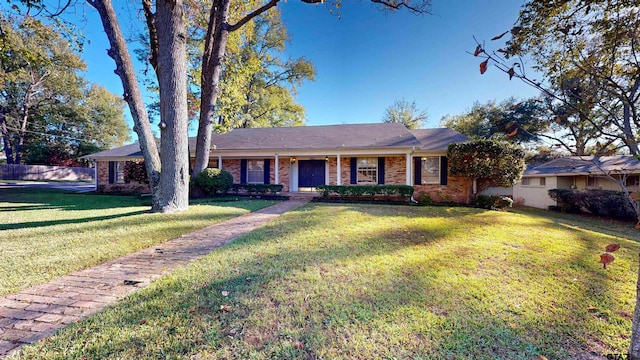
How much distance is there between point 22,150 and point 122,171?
27862mm

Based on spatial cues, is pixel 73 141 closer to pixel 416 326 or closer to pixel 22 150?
pixel 22 150

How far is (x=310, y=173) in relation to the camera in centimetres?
1411

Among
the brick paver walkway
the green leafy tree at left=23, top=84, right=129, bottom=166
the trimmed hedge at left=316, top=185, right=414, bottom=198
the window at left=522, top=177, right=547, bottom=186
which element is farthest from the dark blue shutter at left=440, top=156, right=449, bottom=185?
the green leafy tree at left=23, top=84, right=129, bottom=166

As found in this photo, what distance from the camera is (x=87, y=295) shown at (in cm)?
281

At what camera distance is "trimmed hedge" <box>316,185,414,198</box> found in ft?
37.1

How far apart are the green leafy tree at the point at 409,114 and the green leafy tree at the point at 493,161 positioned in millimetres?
17385

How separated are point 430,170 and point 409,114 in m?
17.0

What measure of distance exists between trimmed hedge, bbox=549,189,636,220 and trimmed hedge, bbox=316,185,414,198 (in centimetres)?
826

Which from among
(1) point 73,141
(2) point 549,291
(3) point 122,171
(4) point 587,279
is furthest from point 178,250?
(1) point 73,141

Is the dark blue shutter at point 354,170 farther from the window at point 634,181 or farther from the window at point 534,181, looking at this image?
the window at point 634,181

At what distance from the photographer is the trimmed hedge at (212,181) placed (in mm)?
11477

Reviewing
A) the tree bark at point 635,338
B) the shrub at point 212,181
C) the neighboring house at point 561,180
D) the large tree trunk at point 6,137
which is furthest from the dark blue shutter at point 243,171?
the large tree trunk at point 6,137

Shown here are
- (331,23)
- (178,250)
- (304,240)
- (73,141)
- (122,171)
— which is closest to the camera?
(178,250)

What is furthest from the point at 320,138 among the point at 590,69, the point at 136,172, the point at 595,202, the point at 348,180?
the point at 595,202
